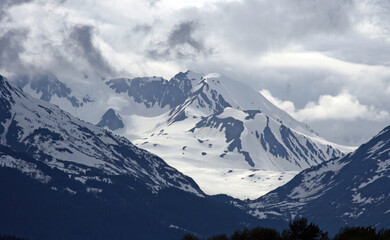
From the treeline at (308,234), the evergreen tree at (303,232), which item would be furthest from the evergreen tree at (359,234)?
the evergreen tree at (303,232)

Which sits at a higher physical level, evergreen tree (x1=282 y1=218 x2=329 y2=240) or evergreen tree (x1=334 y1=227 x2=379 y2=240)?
evergreen tree (x1=282 y1=218 x2=329 y2=240)

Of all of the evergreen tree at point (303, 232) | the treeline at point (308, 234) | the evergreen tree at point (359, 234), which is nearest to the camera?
the evergreen tree at point (359, 234)

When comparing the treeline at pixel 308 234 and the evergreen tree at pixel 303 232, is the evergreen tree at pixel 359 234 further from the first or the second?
the evergreen tree at pixel 303 232

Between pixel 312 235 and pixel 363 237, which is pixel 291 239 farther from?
pixel 363 237

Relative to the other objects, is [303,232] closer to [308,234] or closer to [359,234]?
[308,234]

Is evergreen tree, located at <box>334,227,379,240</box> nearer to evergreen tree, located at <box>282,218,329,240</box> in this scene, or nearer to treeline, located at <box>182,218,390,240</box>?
treeline, located at <box>182,218,390,240</box>

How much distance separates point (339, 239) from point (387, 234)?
745 cm

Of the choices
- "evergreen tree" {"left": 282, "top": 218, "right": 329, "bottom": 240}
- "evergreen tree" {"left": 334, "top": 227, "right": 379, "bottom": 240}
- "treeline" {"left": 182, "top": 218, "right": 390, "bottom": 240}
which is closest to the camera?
"evergreen tree" {"left": 334, "top": 227, "right": 379, "bottom": 240}

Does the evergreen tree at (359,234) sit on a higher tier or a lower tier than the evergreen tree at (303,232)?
lower

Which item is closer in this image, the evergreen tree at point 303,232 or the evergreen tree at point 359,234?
the evergreen tree at point 359,234

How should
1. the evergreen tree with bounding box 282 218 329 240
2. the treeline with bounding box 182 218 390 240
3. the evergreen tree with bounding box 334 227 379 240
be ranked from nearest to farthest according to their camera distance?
the evergreen tree with bounding box 334 227 379 240 → the treeline with bounding box 182 218 390 240 → the evergreen tree with bounding box 282 218 329 240

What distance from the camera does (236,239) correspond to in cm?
18562

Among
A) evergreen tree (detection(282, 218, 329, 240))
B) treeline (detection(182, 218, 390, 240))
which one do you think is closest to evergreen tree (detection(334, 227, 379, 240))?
treeline (detection(182, 218, 390, 240))

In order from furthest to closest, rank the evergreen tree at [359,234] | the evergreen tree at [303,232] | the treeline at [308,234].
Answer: the evergreen tree at [303,232], the treeline at [308,234], the evergreen tree at [359,234]
